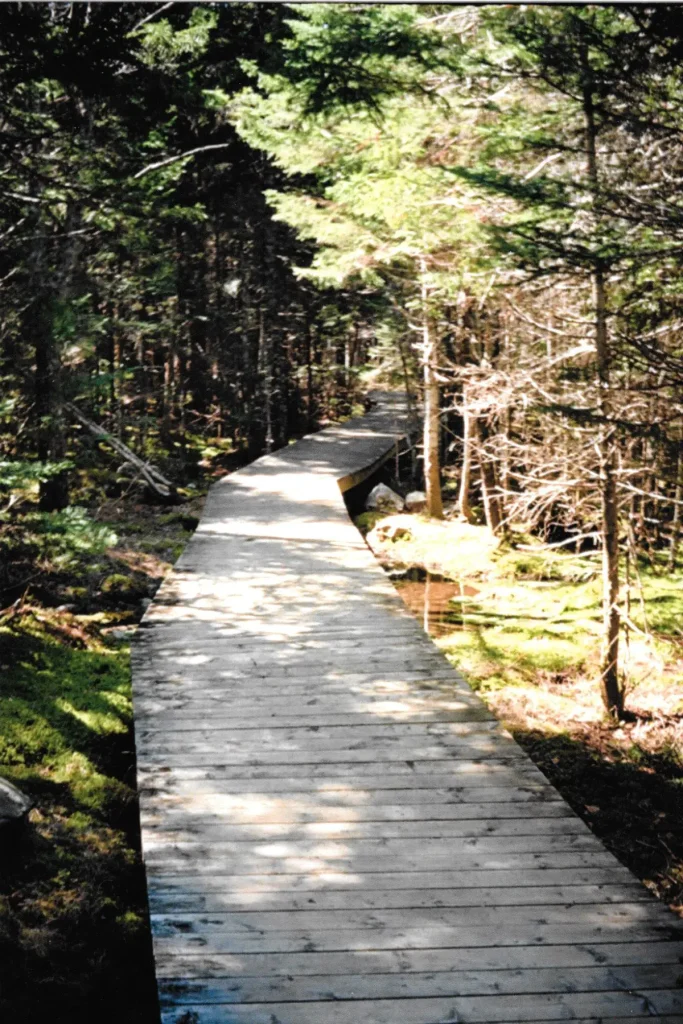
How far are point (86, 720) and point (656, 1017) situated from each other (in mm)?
4778

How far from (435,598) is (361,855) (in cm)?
740

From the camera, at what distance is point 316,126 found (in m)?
9.80

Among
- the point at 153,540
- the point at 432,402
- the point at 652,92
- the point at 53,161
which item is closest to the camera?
the point at 652,92

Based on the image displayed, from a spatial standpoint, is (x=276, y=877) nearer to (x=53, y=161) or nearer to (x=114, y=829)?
(x=114, y=829)

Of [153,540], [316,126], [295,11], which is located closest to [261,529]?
[153,540]

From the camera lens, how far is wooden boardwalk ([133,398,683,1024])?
116 inches

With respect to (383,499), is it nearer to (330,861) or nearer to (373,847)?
(373,847)

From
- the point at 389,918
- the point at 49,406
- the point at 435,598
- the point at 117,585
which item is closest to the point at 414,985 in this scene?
the point at 389,918

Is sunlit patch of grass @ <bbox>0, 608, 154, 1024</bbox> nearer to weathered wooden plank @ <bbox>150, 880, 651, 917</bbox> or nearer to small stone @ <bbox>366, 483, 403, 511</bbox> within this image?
weathered wooden plank @ <bbox>150, 880, 651, 917</bbox>

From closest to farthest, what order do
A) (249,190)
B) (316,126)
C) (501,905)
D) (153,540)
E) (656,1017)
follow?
(656,1017), (501,905), (316,126), (153,540), (249,190)

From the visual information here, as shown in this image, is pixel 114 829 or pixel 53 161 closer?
pixel 114 829

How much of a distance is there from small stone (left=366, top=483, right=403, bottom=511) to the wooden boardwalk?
9.69 m

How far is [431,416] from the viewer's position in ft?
44.1

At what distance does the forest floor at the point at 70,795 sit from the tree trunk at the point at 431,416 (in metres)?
6.44
